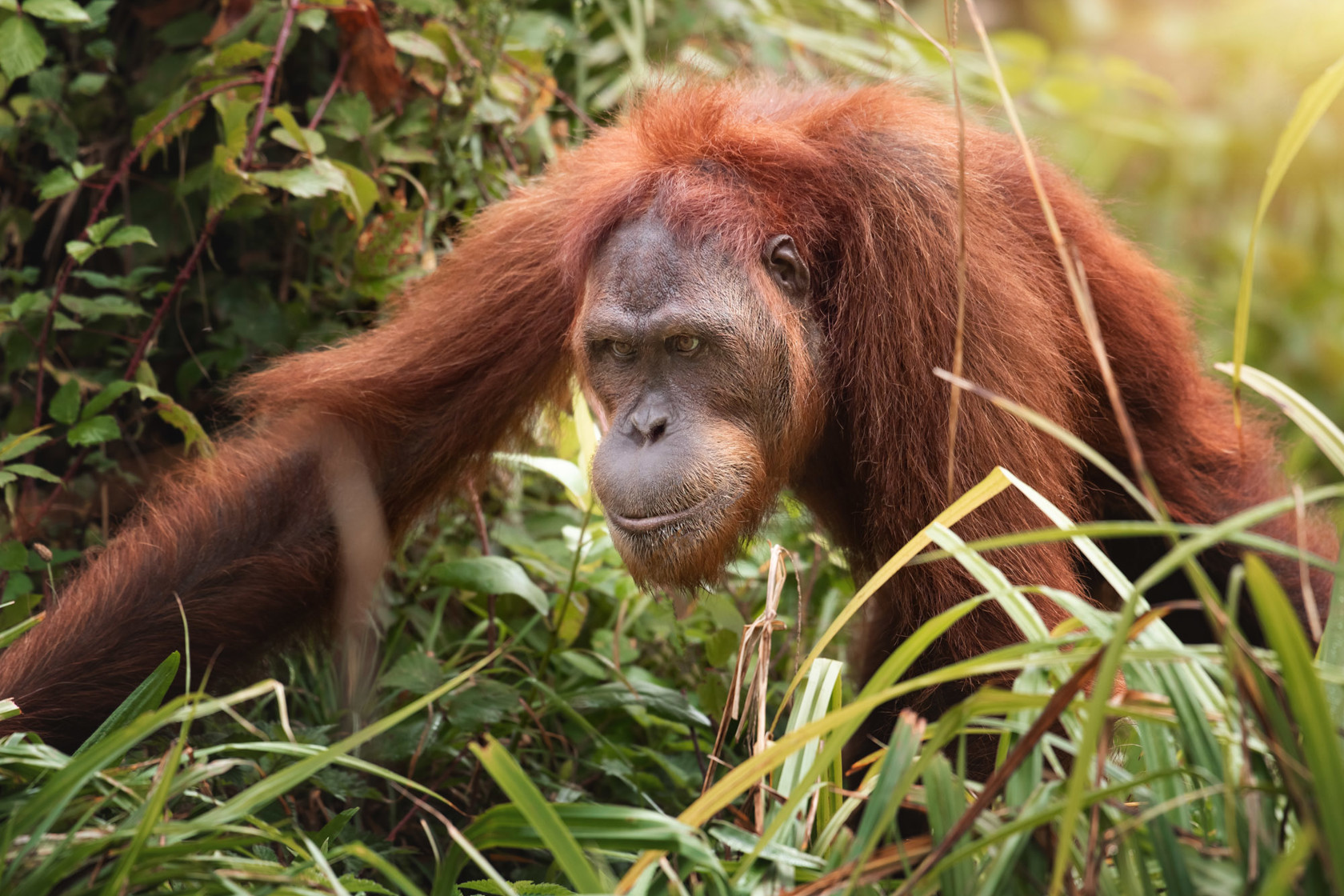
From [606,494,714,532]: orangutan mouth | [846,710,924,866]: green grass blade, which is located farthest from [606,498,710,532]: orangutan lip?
[846,710,924,866]: green grass blade

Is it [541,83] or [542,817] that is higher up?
[541,83]

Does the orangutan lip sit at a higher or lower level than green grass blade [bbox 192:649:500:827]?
higher

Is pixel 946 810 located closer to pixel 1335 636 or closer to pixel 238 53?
pixel 1335 636

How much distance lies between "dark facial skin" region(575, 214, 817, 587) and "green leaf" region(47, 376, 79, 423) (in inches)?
46.3

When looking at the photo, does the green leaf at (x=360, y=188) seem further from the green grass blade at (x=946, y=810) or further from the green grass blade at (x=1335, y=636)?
the green grass blade at (x=1335, y=636)

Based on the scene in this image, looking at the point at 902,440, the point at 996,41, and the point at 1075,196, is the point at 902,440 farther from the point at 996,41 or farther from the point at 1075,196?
the point at 996,41

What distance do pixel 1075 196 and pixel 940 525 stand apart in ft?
4.65

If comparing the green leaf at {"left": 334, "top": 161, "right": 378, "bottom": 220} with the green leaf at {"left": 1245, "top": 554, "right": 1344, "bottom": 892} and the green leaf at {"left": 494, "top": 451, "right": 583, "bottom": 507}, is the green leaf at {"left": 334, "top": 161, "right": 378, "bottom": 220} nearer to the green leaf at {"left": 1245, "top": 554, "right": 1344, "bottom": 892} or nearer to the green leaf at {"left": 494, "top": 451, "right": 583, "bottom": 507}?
the green leaf at {"left": 494, "top": 451, "right": 583, "bottom": 507}

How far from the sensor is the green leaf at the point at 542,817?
139 cm

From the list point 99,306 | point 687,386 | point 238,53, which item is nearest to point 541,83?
point 238,53

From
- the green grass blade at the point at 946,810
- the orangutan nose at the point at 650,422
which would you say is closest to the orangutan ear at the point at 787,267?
the orangutan nose at the point at 650,422

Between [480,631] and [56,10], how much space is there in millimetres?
1682

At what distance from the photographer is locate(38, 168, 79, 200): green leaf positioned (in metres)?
2.68

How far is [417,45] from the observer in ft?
10.2
